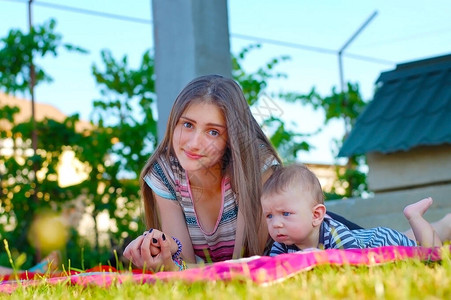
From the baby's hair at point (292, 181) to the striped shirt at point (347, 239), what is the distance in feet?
0.44

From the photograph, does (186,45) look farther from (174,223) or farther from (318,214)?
(318,214)

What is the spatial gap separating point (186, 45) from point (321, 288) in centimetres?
271

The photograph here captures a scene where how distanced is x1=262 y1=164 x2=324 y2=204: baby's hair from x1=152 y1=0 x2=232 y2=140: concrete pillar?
4.43ft

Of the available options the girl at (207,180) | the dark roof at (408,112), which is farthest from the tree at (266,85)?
the girl at (207,180)

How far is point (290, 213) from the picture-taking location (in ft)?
8.25

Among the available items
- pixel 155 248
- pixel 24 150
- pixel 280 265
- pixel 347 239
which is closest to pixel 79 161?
pixel 24 150

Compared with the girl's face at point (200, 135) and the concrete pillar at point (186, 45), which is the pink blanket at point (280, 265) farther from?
the concrete pillar at point (186, 45)

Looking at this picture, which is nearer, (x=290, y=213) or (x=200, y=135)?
(x=290, y=213)

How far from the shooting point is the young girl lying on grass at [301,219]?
2500mm

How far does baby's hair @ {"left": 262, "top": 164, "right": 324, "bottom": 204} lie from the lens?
251 centimetres

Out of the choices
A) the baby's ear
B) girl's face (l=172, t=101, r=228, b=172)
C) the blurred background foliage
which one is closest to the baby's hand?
girl's face (l=172, t=101, r=228, b=172)

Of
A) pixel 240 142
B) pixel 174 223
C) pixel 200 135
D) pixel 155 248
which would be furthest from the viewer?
pixel 174 223

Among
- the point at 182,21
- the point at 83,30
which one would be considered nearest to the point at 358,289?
the point at 182,21

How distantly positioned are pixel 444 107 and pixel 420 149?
348mm
